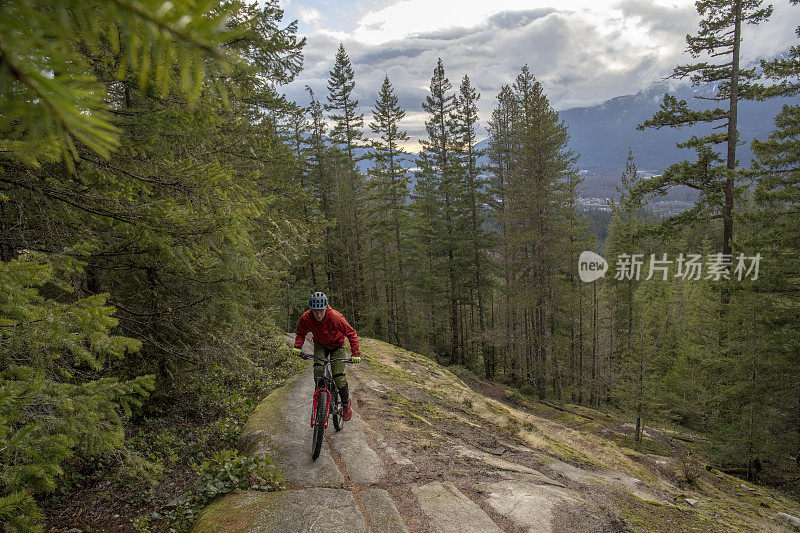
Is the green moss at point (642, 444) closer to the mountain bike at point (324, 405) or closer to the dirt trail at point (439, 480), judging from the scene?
the dirt trail at point (439, 480)

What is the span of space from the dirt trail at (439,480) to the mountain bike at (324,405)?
257 millimetres

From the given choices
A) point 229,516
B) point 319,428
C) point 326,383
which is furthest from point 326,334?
point 229,516

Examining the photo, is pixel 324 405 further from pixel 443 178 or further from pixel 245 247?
pixel 443 178

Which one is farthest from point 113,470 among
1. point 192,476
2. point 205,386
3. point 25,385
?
point 25,385

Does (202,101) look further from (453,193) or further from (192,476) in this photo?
(453,193)

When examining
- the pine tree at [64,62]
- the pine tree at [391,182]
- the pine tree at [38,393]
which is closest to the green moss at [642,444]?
the pine tree at [391,182]

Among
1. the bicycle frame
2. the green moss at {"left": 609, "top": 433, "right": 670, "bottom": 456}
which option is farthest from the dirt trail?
the green moss at {"left": 609, "top": 433, "right": 670, "bottom": 456}

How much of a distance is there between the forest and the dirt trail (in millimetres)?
855

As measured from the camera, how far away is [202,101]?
5.81 m

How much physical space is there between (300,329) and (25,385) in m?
3.74

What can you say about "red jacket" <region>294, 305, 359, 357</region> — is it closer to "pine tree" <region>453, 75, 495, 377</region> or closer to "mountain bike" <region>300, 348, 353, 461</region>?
"mountain bike" <region>300, 348, 353, 461</region>

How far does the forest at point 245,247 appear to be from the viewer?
58.2 inches

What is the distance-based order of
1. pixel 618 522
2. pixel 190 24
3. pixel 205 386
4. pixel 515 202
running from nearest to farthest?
1. pixel 190 24
2. pixel 618 522
3. pixel 205 386
4. pixel 515 202

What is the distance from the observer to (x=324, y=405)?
5672 millimetres
